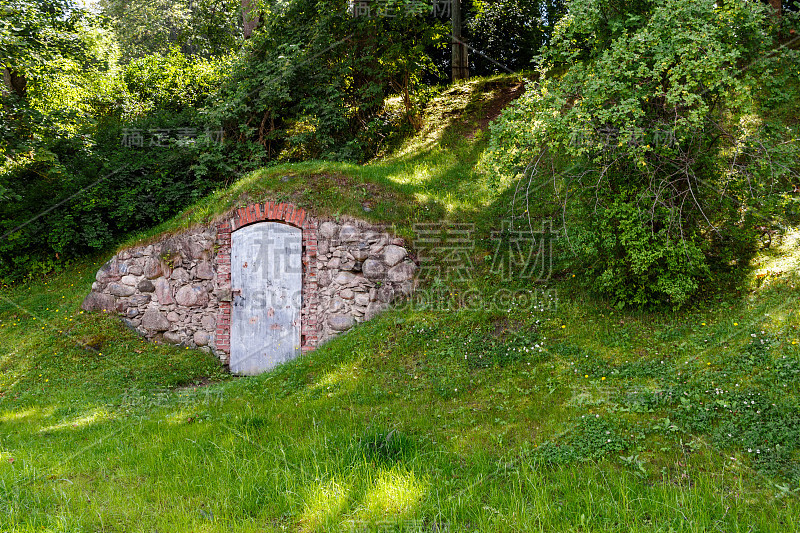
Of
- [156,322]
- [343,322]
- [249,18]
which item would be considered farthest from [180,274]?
[249,18]

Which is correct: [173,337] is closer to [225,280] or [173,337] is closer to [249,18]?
[225,280]

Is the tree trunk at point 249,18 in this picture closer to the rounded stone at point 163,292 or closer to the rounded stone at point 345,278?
the rounded stone at point 163,292

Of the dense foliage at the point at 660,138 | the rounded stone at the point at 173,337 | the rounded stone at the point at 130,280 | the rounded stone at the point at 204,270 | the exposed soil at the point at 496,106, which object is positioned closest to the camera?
the dense foliage at the point at 660,138

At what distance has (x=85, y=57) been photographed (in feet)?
42.3

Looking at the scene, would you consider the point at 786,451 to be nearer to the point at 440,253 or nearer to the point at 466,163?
the point at 440,253

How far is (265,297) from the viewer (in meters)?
8.65

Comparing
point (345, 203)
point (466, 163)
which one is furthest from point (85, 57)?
point (466, 163)

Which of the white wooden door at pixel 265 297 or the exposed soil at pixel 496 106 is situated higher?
the exposed soil at pixel 496 106

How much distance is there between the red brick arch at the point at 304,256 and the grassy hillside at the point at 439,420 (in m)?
0.38

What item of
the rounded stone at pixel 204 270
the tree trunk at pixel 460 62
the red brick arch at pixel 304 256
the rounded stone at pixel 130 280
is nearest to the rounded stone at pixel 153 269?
the rounded stone at pixel 130 280

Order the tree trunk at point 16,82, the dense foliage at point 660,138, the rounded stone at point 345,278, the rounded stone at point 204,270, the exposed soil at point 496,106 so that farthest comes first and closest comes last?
1. the exposed soil at point 496,106
2. the tree trunk at point 16,82
3. the rounded stone at point 204,270
4. the rounded stone at point 345,278
5. the dense foliage at point 660,138

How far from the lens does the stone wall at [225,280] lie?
8.45 m

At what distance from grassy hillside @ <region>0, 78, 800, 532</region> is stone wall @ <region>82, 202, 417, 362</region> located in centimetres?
37

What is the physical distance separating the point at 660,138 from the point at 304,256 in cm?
553
